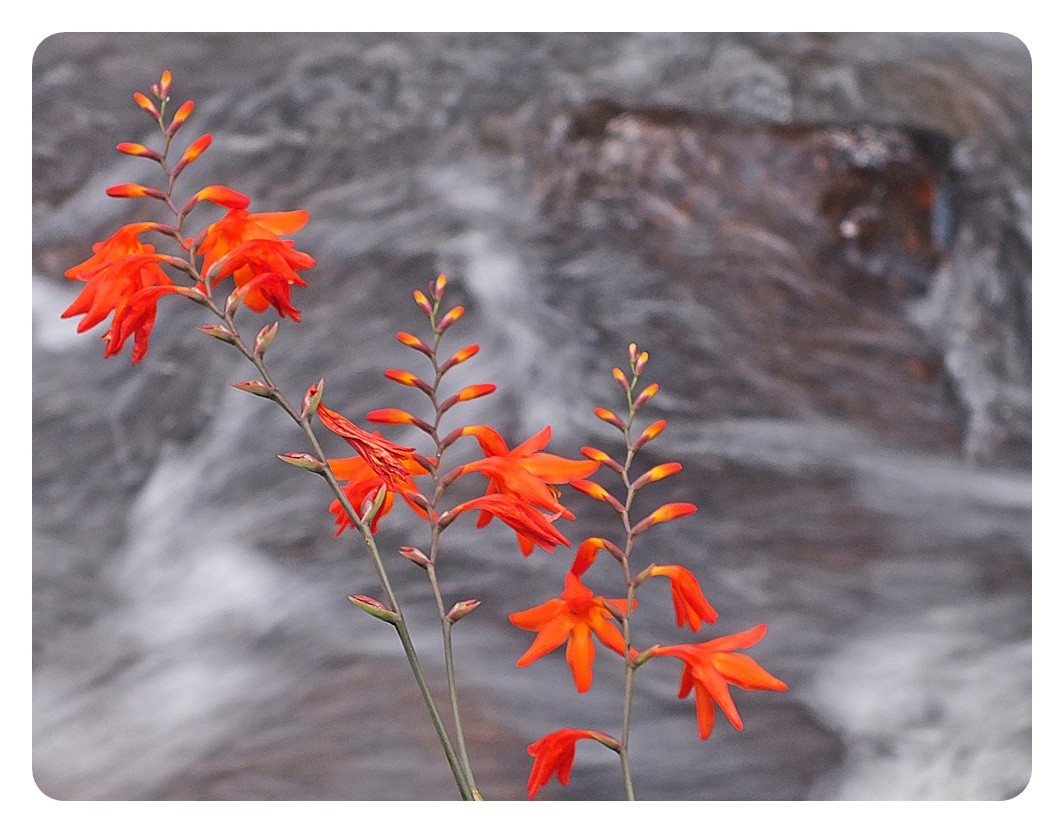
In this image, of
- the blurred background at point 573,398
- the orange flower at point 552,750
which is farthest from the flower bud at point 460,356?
the blurred background at point 573,398

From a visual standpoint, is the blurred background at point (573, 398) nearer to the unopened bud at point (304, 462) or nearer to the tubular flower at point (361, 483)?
the tubular flower at point (361, 483)

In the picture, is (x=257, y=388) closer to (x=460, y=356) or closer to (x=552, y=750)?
(x=460, y=356)

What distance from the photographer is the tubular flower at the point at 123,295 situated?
2.85 ft

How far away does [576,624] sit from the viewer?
3.35ft

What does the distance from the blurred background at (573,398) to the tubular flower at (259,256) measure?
58cm

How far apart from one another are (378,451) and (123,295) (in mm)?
259

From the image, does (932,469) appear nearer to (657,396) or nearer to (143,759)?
(657,396)

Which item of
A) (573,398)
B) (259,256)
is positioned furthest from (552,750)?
(573,398)

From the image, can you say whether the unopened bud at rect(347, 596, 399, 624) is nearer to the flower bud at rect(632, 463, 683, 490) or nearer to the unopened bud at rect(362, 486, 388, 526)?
the unopened bud at rect(362, 486, 388, 526)

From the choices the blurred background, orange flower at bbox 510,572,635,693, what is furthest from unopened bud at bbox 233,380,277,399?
the blurred background

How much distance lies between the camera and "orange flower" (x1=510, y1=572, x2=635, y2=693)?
1002mm

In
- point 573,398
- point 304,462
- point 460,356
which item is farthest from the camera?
point 573,398
